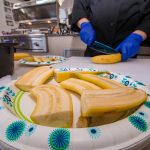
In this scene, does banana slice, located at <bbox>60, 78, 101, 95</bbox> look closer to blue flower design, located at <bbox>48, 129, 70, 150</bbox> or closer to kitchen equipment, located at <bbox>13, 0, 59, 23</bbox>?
blue flower design, located at <bbox>48, 129, 70, 150</bbox>

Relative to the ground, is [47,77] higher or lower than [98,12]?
lower

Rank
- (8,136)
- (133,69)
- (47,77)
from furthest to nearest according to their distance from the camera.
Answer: (133,69)
(47,77)
(8,136)

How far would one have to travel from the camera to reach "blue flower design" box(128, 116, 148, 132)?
19cm

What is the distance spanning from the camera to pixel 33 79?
374 millimetres

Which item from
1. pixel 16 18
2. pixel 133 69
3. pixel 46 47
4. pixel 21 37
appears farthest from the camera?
pixel 16 18

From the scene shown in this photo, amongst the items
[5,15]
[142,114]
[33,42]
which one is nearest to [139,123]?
[142,114]

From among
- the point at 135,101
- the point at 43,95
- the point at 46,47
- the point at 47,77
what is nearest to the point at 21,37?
the point at 46,47

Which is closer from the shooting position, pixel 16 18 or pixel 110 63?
pixel 110 63

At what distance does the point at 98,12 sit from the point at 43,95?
0.67 metres

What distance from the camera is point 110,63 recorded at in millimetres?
646

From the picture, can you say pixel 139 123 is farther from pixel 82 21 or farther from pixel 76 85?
pixel 82 21

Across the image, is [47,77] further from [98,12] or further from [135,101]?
[98,12]

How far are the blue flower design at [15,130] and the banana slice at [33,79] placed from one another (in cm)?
16

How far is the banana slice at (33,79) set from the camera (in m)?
0.34
